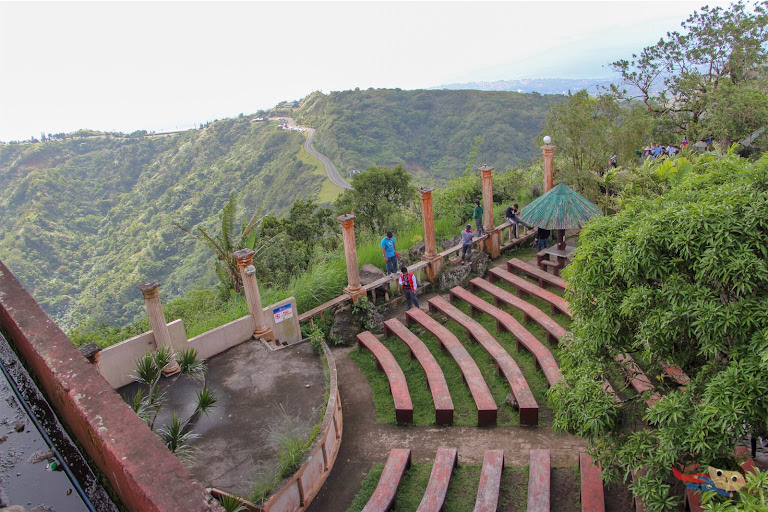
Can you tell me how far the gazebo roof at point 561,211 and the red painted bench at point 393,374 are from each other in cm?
458

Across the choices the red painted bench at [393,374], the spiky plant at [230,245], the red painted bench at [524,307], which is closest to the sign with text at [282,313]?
the red painted bench at [393,374]

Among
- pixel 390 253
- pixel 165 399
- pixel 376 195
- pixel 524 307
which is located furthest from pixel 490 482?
pixel 376 195

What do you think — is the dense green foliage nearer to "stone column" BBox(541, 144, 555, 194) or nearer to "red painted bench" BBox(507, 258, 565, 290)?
"stone column" BBox(541, 144, 555, 194)

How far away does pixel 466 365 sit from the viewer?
32.0ft

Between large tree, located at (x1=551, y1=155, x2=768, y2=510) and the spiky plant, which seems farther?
the spiky plant

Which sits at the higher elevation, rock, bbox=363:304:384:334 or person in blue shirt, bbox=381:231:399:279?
person in blue shirt, bbox=381:231:399:279

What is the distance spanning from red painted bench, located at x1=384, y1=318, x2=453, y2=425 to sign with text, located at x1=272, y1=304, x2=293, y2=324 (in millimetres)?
2107

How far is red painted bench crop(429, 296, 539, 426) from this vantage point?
8.52 meters

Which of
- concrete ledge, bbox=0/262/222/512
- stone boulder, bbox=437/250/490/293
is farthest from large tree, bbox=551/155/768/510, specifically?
stone boulder, bbox=437/250/490/293

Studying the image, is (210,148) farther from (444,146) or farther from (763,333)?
(763,333)

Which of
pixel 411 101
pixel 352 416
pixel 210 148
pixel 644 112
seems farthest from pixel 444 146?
pixel 352 416

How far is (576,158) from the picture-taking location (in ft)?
53.0

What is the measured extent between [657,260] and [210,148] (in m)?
56.8

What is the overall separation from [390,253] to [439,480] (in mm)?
6138
